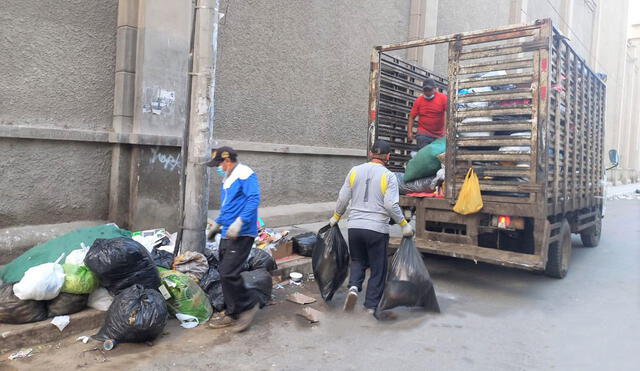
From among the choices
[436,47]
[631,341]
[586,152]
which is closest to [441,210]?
[631,341]

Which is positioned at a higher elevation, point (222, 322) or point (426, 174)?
point (426, 174)

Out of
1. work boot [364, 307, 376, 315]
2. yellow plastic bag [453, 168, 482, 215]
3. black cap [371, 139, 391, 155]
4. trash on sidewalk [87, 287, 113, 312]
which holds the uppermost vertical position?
black cap [371, 139, 391, 155]

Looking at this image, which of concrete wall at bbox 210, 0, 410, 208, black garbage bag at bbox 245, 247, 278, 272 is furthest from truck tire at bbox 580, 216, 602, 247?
black garbage bag at bbox 245, 247, 278, 272

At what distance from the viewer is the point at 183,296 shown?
4379 mm

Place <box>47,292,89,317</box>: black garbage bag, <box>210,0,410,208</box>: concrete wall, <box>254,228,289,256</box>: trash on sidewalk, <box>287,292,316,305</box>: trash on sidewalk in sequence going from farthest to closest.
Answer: <box>210,0,410,208</box>: concrete wall < <box>254,228,289,256</box>: trash on sidewalk < <box>287,292,316,305</box>: trash on sidewalk < <box>47,292,89,317</box>: black garbage bag

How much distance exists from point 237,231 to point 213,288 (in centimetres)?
95

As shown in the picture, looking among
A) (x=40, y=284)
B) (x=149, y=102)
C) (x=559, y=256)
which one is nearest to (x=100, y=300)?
(x=40, y=284)

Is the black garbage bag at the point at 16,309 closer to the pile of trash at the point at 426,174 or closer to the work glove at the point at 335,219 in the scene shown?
the work glove at the point at 335,219

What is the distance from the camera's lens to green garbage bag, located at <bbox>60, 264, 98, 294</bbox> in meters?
3.92

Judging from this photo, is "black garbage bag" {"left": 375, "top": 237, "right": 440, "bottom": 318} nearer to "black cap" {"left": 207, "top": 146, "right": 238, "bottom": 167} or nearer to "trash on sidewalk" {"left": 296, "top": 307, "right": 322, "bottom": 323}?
"trash on sidewalk" {"left": 296, "top": 307, "right": 322, "bottom": 323}

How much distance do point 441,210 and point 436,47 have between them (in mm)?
8283

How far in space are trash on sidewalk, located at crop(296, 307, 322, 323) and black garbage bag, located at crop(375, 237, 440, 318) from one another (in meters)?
0.55

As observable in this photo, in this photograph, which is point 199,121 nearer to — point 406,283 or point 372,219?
point 372,219

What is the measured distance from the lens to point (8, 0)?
5.16 metres
